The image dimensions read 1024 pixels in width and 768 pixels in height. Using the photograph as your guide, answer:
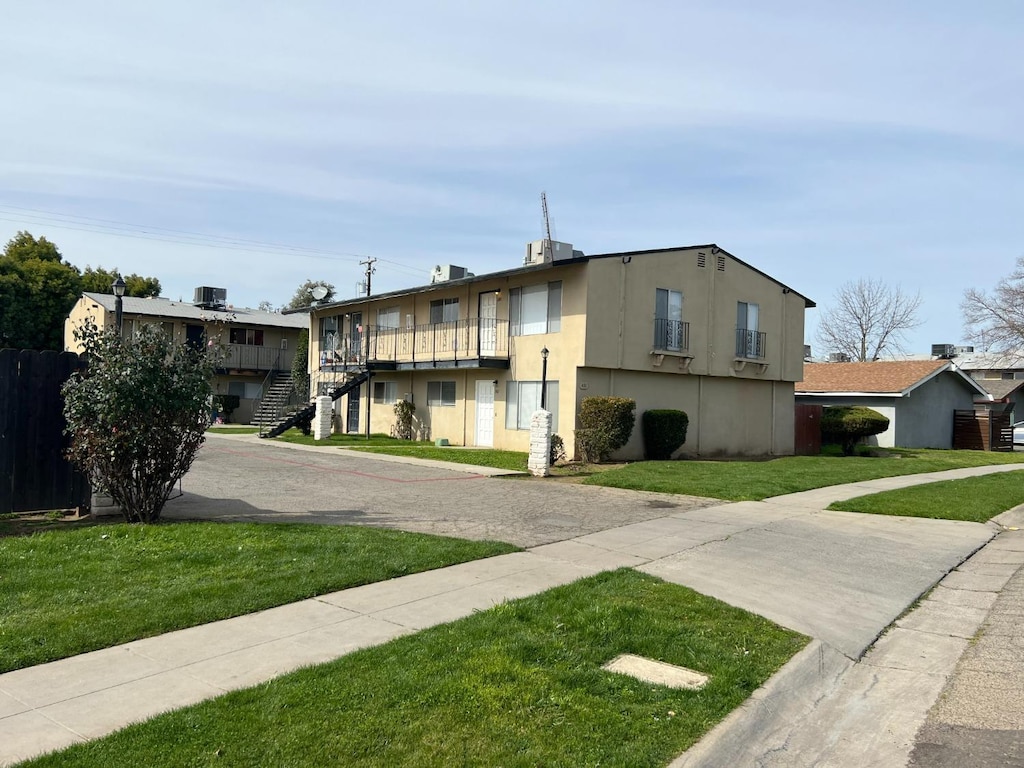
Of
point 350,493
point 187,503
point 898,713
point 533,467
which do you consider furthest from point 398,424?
point 898,713

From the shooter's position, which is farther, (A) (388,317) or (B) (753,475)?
(A) (388,317)

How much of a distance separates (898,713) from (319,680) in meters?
3.74

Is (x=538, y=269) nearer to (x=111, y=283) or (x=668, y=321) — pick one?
(x=668, y=321)

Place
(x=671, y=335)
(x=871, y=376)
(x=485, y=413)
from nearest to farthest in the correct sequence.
→ (x=671, y=335) → (x=485, y=413) → (x=871, y=376)

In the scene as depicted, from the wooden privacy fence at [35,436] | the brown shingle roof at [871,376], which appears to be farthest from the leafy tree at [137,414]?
the brown shingle roof at [871,376]

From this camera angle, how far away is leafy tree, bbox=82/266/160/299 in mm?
51719

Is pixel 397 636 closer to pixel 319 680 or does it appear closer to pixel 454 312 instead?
pixel 319 680

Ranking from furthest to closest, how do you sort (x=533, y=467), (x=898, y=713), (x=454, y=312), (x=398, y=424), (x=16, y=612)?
(x=398, y=424)
(x=454, y=312)
(x=533, y=467)
(x=16, y=612)
(x=898, y=713)

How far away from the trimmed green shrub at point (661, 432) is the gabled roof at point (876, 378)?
40.3 ft

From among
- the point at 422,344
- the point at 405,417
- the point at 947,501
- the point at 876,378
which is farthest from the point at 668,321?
the point at 876,378

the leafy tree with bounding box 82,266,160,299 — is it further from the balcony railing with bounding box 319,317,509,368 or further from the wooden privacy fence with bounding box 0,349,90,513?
the wooden privacy fence with bounding box 0,349,90,513

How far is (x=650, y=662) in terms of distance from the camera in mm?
5516

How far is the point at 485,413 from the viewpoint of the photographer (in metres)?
25.6

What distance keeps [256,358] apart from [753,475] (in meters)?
31.4
